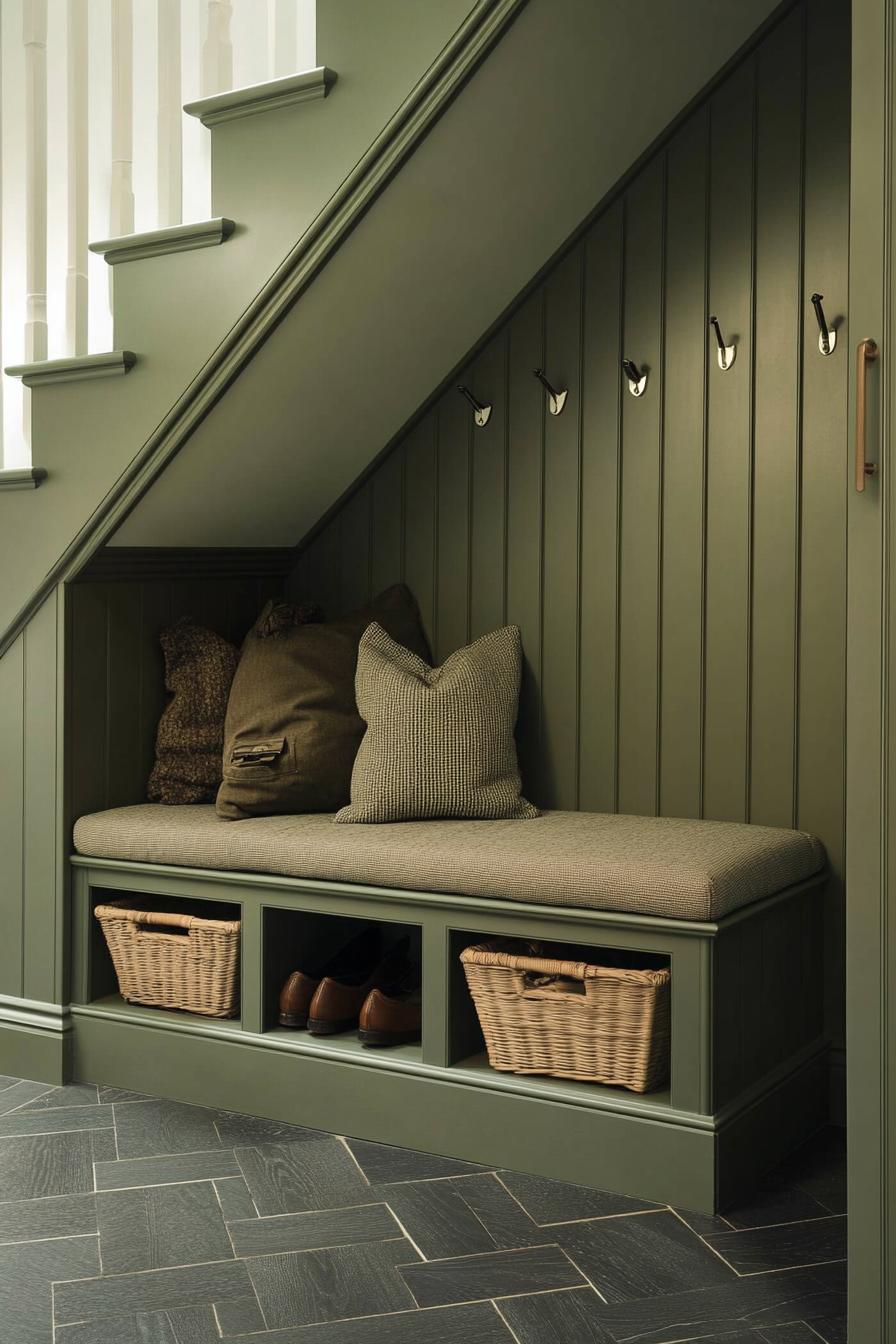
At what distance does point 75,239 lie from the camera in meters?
2.88

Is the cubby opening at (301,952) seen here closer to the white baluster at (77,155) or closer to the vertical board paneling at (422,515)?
the vertical board paneling at (422,515)

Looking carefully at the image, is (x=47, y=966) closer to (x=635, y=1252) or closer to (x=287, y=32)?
(x=635, y=1252)

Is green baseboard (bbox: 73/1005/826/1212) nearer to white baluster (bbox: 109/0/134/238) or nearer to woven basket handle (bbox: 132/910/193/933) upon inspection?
woven basket handle (bbox: 132/910/193/933)

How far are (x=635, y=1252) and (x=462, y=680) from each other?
122cm

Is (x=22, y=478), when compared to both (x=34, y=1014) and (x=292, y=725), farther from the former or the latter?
(x=34, y=1014)

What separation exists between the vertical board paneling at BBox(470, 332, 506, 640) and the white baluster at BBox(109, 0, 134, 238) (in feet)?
2.79

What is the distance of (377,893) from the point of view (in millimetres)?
2623

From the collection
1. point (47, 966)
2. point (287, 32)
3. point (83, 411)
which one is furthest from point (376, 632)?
point (287, 32)

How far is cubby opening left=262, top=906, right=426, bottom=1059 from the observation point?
2.72 meters

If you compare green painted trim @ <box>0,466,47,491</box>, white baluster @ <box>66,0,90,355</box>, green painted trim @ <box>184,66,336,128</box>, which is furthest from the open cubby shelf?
green painted trim @ <box>184,66,336,128</box>

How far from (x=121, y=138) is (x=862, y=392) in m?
1.81

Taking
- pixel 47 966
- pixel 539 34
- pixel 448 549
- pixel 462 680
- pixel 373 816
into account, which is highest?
pixel 539 34

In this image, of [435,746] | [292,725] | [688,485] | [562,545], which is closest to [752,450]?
[688,485]

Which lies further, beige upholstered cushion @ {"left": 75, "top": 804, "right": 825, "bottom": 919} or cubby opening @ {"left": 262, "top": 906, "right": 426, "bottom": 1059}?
cubby opening @ {"left": 262, "top": 906, "right": 426, "bottom": 1059}
